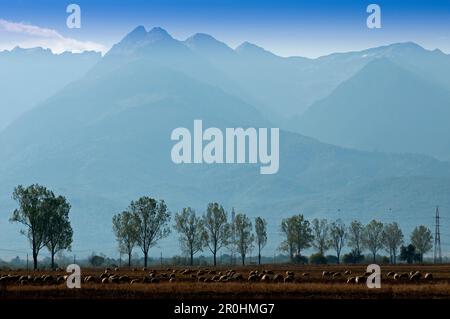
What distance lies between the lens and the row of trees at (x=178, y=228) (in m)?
150

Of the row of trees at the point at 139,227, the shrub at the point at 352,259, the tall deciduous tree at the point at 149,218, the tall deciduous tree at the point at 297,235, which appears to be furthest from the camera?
the tall deciduous tree at the point at 297,235

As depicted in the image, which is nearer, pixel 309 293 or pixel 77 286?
pixel 309 293

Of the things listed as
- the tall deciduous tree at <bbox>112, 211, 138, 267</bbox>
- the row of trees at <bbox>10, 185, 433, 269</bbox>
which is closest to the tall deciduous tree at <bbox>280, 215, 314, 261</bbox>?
the row of trees at <bbox>10, 185, 433, 269</bbox>

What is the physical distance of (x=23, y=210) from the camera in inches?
5084

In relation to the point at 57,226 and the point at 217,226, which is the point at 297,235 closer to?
the point at 217,226

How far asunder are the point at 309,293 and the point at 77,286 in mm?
15024

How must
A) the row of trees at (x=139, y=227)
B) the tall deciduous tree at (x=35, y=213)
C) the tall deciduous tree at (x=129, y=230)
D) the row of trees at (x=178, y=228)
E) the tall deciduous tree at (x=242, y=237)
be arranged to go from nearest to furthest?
1. the tall deciduous tree at (x=35, y=213)
2. the row of trees at (x=139, y=227)
3. the row of trees at (x=178, y=228)
4. the tall deciduous tree at (x=129, y=230)
5. the tall deciduous tree at (x=242, y=237)

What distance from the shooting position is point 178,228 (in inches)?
6885

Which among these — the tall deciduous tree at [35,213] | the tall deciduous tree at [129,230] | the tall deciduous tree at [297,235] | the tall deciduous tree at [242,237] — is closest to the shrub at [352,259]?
the tall deciduous tree at [297,235]

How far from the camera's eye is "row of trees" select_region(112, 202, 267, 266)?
150 metres

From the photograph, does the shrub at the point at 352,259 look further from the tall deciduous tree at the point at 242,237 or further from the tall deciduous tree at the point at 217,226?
the tall deciduous tree at the point at 217,226

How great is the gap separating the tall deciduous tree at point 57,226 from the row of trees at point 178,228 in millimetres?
9808

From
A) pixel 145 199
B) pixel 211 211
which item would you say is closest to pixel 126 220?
pixel 145 199
